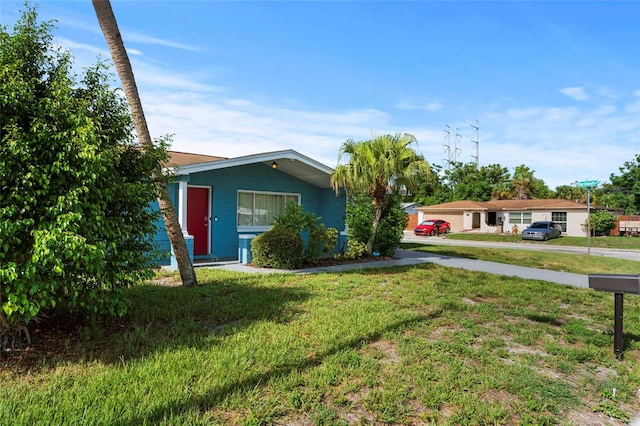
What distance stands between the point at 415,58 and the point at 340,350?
35.1 ft

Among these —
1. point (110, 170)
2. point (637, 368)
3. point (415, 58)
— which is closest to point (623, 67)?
point (415, 58)

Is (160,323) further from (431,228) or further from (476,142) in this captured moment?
(476,142)

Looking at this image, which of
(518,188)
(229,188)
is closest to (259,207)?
(229,188)

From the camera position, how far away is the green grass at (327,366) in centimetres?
280

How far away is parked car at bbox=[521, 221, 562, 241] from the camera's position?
27.5 m

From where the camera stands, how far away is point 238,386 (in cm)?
309

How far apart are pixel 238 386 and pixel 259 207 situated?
9641mm

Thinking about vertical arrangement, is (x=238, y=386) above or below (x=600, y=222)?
below

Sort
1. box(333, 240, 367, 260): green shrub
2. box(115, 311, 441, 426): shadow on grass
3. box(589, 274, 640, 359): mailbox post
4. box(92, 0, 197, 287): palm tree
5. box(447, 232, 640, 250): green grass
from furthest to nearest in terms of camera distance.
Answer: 1. box(447, 232, 640, 250): green grass
2. box(333, 240, 367, 260): green shrub
3. box(92, 0, 197, 287): palm tree
4. box(589, 274, 640, 359): mailbox post
5. box(115, 311, 441, 426): shadow on grass

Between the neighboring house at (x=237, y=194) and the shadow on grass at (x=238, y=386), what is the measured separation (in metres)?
6.71

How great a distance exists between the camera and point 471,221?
3709cm

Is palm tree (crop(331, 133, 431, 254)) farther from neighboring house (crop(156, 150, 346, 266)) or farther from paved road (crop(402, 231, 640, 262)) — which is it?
paved road (crop(402, 231, 640, 262))

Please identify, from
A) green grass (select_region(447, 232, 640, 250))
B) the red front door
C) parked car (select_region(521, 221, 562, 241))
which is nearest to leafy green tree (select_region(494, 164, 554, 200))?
parked car (select_region(521, 221, 562, 241))

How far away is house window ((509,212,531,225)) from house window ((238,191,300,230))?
93.6ft
